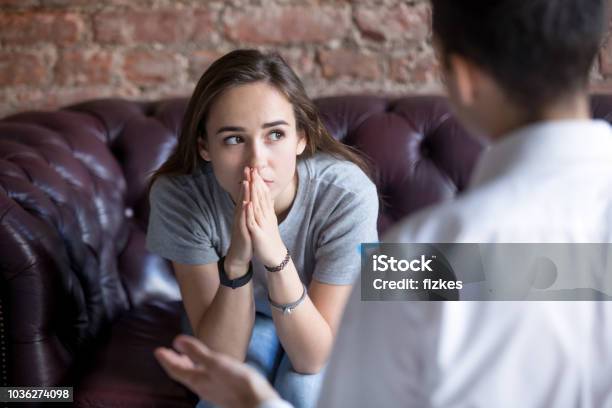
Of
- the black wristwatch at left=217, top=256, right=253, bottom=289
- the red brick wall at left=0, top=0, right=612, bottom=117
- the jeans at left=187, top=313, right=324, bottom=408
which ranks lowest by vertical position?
the jeans at left=187, top=313, right=324, bottom=408

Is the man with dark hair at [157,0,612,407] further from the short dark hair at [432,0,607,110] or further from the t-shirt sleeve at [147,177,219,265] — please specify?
the t-shirt sleeve at [147,177,219,265]

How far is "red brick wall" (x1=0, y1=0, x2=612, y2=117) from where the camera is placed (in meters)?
2.36

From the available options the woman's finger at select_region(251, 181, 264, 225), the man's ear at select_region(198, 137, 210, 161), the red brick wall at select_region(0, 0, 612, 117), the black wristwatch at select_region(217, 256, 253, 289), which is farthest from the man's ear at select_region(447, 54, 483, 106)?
the red brick wall at select_region(0, 0, 612, 117)

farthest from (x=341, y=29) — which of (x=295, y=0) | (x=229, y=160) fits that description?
(x=229, y=160)

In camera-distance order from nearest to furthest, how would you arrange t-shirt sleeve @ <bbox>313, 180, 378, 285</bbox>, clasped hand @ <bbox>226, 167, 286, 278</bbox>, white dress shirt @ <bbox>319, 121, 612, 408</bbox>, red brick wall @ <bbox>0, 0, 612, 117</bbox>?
white dress shirt @ <bbox>319, 121, 612, 408</bbox> → clasped hand @ <bbox>226, 167, 286, 278</bbox> → t-shirt sleeve @ <bbox>313, 180, 378, 285</bbox> → red brick wall @ <bbox>0, 0, 612, 117</bbox>

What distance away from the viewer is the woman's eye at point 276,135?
4.97 ft

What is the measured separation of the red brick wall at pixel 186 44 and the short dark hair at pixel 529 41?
5.42 ft

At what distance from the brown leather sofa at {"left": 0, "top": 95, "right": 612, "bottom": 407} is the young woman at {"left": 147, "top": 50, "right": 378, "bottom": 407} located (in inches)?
8.2

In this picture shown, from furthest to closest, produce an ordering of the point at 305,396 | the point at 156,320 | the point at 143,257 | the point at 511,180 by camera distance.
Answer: the point at 143,257 → the point at 156,320 → the point at 305,396 → the point at 511,180

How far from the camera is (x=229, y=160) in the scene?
58.7 inches

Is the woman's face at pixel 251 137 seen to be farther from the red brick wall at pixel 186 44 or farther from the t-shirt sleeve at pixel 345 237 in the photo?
the red brick wall at pixel 186 44

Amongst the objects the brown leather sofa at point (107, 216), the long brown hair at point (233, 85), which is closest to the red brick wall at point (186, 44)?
the brown leather sofa at point (107, 216)

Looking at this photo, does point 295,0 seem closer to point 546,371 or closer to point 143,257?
point 143,257

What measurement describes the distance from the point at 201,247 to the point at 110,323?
46 cm
